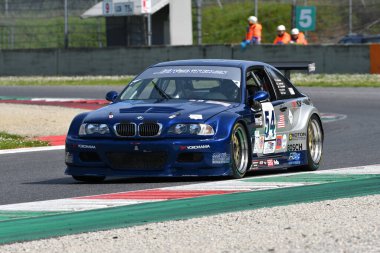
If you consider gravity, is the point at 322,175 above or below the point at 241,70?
below

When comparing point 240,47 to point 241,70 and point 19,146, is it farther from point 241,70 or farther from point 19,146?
point 241,70

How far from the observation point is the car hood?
37.4 ft

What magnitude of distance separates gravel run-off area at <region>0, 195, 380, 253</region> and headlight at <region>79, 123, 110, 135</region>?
9.66 ft

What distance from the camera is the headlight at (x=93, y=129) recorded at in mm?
11531

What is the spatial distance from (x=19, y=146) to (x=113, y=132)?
21.6ft

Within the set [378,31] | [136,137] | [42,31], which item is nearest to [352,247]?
[136,137]

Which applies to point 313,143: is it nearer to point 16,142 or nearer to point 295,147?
point 295,147

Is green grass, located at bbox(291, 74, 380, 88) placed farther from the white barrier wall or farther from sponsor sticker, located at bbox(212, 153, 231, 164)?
sponsor sticker, located at bbox(212, 153, 231, 164)

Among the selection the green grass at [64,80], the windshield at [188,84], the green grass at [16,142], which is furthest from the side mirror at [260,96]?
the green grass at [64,80]

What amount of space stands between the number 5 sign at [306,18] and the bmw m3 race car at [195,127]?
94.4ft

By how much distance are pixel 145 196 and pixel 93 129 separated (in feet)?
6.05

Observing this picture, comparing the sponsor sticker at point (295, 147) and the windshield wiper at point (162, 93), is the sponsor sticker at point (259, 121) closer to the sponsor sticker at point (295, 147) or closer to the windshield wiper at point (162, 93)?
the sponsor sticker at point (295, 147)

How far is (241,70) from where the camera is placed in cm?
1271

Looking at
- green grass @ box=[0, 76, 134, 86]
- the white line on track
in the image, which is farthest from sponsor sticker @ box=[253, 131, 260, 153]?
green grass @ box=[0, 76, 134, 86]
